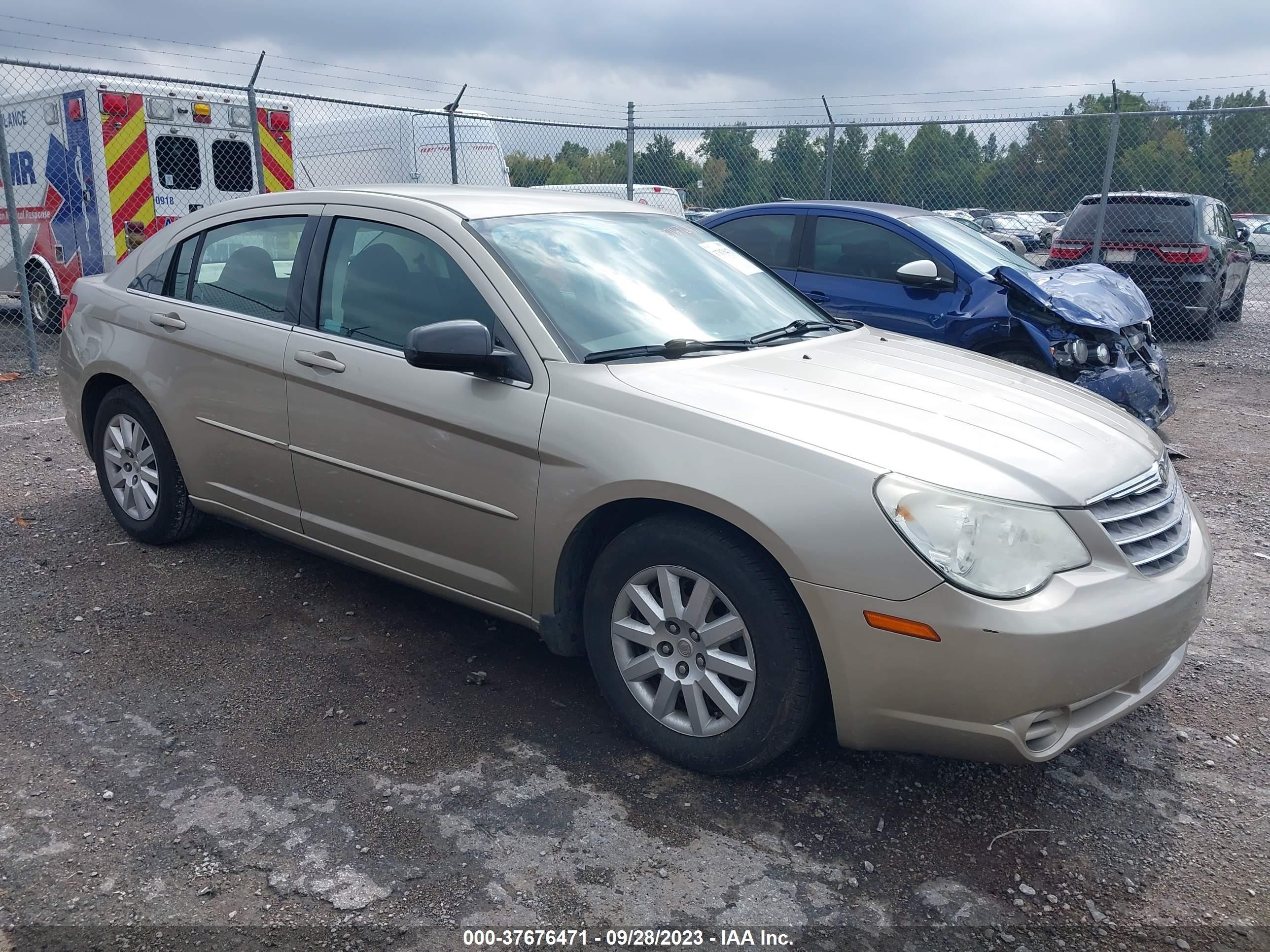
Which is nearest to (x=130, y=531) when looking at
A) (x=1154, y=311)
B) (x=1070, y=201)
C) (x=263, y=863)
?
(x=263, y=863)

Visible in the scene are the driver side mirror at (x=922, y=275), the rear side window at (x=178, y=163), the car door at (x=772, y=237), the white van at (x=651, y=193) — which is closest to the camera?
the driver side mirror at (x=922, y=275)

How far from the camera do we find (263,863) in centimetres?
265

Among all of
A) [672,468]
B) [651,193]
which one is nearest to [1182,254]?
[651,193]

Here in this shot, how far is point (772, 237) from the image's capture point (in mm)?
7898

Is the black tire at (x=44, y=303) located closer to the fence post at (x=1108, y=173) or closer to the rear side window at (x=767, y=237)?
the rear side window at (x=767, y=237)

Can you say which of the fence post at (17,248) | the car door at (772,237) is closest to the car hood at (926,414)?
the car door at (772,237)

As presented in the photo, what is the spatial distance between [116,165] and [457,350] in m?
8.41

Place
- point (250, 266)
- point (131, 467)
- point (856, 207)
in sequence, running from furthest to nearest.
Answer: point (856, 207) → point (131, 467) → point (250, 266)

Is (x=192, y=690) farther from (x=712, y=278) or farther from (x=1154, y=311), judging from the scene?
(x=1154, y=311)

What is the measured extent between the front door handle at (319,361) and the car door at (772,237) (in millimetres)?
4466

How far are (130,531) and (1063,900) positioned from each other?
165 inches

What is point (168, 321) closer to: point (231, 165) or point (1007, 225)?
point (231, 165)

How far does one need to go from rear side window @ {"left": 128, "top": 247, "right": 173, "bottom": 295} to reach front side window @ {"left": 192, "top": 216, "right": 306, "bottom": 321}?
0.23 m

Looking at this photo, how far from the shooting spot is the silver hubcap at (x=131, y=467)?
15.3 ft
